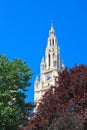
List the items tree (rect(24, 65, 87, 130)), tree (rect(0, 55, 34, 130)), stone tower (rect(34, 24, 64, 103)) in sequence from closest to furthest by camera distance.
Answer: tree (rect(24, 65, 87, 130)), tree (rect(0, 55, 34, 130)), stone tower (rect(34, 24, 64, 103))

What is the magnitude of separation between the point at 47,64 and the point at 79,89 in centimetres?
8310

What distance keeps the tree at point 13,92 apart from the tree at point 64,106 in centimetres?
207

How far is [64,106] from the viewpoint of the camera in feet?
109

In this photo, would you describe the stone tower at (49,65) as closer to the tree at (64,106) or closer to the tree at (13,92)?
the tree at (13,92)

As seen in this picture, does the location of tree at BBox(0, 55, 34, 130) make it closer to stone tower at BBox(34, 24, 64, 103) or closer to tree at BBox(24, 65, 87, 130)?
tree at BBox(24, 65, 87, 130)

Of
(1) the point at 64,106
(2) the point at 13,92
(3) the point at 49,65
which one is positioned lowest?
(1) the point at 64,106

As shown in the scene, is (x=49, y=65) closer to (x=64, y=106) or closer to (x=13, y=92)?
(x=13, y=92)

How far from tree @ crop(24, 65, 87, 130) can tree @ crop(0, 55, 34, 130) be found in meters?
2.07

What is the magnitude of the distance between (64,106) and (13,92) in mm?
5825

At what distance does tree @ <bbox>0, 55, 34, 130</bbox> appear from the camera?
118 ft

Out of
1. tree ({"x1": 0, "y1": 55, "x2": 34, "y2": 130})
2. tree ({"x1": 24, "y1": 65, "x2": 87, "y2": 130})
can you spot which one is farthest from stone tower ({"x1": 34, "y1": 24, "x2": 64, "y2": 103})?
tree ({"x1": 24, "y1": 65, "x2": 87, "y2": 130})

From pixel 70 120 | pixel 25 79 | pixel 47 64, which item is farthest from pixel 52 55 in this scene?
pixel 70 120

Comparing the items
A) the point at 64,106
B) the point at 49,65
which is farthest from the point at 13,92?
the point at 49,65

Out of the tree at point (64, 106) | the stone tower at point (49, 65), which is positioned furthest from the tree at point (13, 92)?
the stone tower at point (49, 65)
